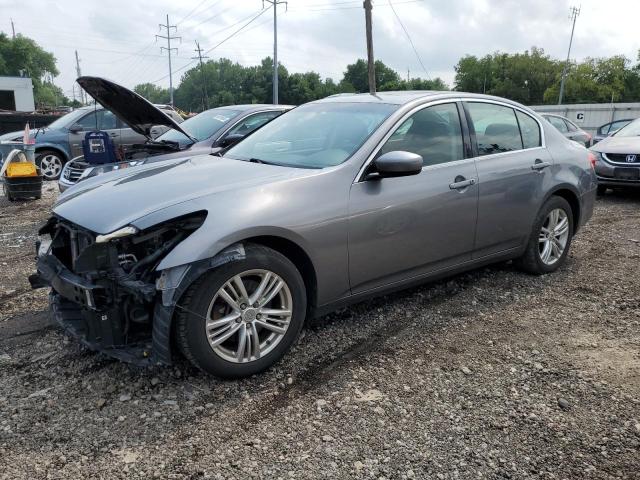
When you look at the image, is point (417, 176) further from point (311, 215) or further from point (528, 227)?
point (528, 227)

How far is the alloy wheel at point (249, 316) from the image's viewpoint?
301 centimetres

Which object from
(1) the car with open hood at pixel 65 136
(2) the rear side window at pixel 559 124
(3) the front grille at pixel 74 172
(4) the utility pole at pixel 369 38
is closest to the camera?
(3) the front grille at pixel 74 172

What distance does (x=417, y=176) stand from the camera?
3.84 m

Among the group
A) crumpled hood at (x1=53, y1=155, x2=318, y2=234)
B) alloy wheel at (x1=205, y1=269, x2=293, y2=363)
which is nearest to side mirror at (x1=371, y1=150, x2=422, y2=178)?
crumpled hood at (x1=53, y1=155, x2=318, y2=234)

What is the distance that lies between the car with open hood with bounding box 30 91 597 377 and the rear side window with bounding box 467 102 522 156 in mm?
14

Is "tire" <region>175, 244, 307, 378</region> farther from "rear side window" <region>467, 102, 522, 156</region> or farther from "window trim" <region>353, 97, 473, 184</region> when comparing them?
"rear side window" <region>467, 102, 522, 156</region>

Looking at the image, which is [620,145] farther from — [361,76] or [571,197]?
[361,76]

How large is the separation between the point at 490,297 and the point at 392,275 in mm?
1253

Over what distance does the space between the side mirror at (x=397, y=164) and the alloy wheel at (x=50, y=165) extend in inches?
397

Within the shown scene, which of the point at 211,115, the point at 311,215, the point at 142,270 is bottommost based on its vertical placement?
the point at 142,270

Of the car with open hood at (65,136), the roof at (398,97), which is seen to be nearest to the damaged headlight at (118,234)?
the roof at (398,97)

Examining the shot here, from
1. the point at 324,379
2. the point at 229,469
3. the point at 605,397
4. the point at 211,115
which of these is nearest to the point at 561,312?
the point at 605,397

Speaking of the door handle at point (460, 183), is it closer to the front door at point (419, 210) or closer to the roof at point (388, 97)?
the front door at point (419, 210)

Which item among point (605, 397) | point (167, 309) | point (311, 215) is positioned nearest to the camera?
point (167, 309)
